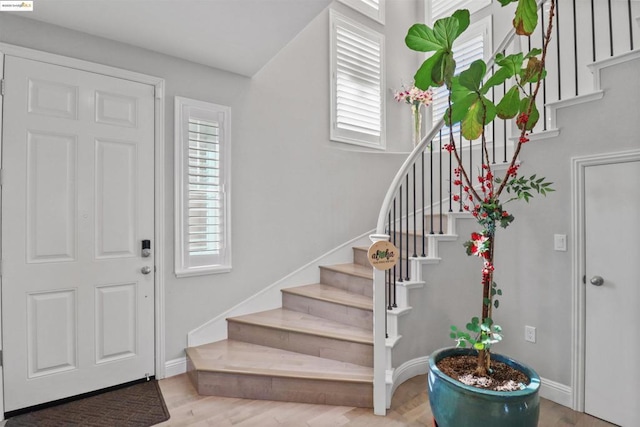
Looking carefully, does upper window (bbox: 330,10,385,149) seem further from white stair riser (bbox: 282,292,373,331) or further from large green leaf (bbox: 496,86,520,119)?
large green leaf (bbox: 496,86,520,119)

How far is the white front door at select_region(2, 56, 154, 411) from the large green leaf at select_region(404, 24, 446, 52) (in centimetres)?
216

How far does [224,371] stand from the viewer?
2561 millimetres

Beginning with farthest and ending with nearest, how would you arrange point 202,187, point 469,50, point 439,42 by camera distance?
point 469,50
point 202,187
point 439,42

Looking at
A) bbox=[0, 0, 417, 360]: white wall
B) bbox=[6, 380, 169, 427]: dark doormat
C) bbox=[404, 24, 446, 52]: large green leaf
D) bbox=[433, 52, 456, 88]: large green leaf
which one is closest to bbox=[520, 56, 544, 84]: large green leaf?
bbox=[433, 52, 456, 88]: large green leaf

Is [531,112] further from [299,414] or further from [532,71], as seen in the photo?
[299,414]

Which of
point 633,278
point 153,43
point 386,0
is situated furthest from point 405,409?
point 386,0

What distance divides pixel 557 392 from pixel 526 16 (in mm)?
2611

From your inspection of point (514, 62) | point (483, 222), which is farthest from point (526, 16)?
point (483, 222)

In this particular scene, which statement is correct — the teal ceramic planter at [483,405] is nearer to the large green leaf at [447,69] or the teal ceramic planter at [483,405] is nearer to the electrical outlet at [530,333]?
the electrical outlet at [530,333]

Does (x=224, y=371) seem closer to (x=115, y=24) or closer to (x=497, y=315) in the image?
(x=497, y=315)

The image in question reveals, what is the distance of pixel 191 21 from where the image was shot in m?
2.36

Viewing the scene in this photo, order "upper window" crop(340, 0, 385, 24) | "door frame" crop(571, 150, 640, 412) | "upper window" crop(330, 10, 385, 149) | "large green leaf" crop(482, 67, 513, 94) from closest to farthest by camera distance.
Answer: "large green leaf" crop(482, 67, 513, 94), "door frame" crop(571, 150, 640, 412), "upper window" crop(330, 10, 385, 149), "upper window" crop(340, 0, 385, 24)

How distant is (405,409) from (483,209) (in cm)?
160

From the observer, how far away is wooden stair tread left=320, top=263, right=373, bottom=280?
328cm
